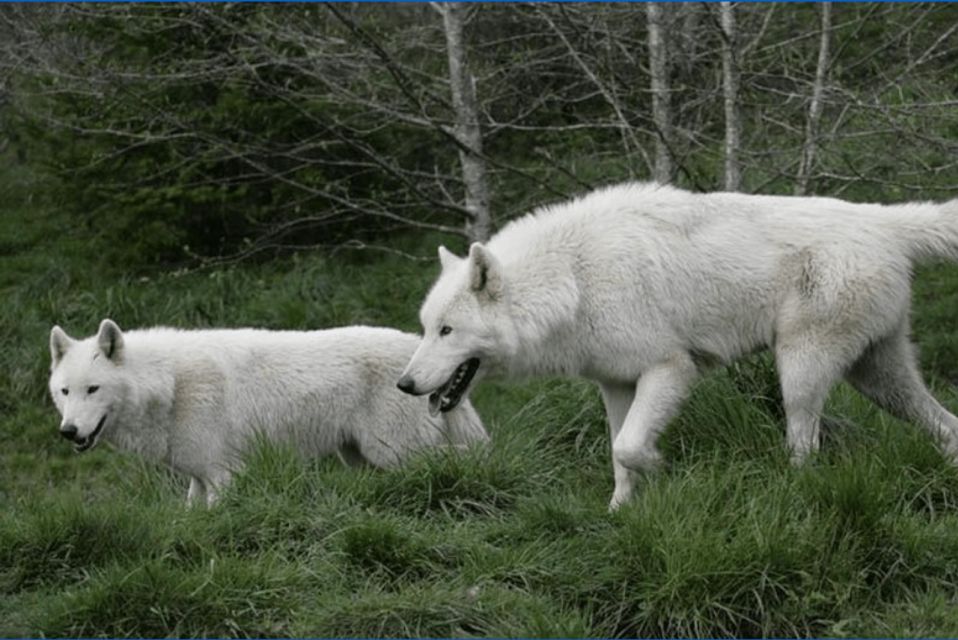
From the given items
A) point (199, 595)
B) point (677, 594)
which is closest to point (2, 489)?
point (199, 595)

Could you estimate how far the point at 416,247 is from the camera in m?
15.4

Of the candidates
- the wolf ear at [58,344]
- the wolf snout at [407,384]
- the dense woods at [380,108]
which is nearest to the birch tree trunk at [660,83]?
the dense woods at [380,108]

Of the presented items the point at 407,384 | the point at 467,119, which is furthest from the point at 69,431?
the point at 467,119

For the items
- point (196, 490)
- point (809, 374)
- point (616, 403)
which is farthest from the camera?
point (196, 490)

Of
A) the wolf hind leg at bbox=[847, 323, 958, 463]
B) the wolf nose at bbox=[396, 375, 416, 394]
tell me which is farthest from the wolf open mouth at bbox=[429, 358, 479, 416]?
the wolf hind leg at bbox=[847, 323, 958, 463]

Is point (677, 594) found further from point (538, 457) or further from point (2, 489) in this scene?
point (2, 489)

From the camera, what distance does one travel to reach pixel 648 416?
7.14 metres

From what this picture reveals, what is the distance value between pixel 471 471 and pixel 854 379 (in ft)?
7.20

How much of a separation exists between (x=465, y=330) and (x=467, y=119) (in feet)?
16.9

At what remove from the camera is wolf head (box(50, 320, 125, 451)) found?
8531mm

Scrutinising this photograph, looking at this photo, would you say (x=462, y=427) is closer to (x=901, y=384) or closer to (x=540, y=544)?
(x=540, y=544)

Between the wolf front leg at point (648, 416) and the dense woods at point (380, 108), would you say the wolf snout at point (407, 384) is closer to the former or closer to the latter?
the wolf front leg at point (648, 416)

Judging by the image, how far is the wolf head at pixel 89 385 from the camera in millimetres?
8531

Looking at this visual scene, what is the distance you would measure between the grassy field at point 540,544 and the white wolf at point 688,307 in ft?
1.00
